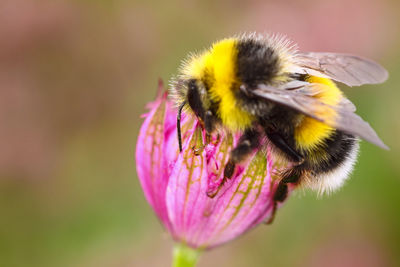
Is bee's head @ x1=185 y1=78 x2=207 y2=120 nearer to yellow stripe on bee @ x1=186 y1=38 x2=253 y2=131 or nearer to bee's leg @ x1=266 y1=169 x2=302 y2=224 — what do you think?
yellow stripe on bee @ x1=186 y1=38 x2=253 y2=131

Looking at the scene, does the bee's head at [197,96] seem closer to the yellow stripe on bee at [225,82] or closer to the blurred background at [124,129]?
the yellow stripe on bee at [225,82]

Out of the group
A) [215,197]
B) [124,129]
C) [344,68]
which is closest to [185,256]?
[215,197]

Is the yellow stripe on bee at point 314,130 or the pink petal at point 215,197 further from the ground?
the yellow stripe on bee at point 314,130

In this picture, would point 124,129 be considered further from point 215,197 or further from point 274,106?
point 274,106

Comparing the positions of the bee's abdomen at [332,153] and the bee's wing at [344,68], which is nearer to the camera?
the bee's abdomen at [332,153]

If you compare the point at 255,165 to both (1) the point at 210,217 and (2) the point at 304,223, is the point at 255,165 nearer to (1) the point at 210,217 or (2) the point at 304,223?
(1) the point at 210,217

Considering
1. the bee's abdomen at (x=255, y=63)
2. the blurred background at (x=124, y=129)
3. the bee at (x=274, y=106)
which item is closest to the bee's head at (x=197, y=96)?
the bee at (x=274, y=106)

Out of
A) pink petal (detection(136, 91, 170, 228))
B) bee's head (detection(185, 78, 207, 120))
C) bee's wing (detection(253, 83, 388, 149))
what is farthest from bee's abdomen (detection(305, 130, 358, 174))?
pink petal (detection(136, 91, 170, 228))
